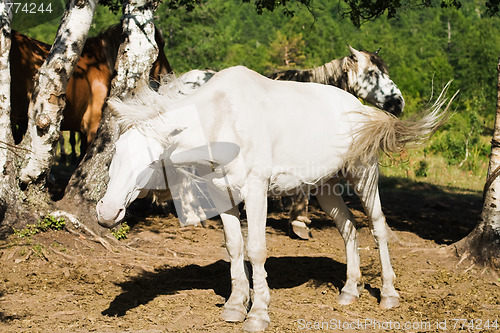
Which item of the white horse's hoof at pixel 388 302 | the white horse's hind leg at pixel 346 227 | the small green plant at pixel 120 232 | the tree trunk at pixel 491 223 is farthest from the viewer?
the small green plant at pixel 120 232

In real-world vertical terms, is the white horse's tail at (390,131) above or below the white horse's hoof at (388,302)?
above

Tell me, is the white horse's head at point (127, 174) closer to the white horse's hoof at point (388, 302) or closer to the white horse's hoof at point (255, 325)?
the white horse's hoof at point (255, 325)

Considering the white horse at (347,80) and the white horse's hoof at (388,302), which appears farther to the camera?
the white horse at (347,80)

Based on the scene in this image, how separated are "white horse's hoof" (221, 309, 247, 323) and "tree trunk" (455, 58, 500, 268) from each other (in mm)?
2965

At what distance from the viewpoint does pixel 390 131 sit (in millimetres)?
4605

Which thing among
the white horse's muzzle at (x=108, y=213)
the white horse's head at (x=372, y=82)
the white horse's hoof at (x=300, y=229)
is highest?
the white horse's head at (x=372, y=82)

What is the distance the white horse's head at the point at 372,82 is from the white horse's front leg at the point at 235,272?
3738 mm

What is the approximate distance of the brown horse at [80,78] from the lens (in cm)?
712

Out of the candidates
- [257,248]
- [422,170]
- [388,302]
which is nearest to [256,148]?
[257,248]

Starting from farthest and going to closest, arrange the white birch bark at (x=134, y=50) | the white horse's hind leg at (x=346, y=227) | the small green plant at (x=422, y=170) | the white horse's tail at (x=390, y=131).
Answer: the small green plant at (x=422, y=170)
the white birch bark at (x=134, y=50)
the white horse's hind leg at (x=346, y=227)
the white horse's tail at (x=390, y=131)

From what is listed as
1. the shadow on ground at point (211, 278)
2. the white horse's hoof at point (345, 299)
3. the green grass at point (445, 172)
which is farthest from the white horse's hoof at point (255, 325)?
the green grass at point (445, 172)

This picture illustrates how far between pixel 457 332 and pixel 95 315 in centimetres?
294

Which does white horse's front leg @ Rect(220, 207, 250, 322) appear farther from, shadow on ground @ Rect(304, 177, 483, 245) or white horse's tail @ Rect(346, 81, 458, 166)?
shadow on ground @ Rect(304, 177, 483, 245)

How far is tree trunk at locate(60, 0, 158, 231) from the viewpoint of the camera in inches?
250
